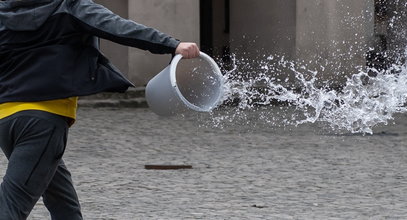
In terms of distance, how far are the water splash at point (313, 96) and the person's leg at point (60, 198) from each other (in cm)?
720

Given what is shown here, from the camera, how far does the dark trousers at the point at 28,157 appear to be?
4.92 meters

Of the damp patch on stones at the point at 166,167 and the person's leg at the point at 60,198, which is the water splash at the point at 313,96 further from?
the person's leg at the point at 60,198

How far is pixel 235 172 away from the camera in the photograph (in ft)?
31.7

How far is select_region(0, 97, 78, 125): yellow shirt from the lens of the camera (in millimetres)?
4941

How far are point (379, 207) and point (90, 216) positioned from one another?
1.99 m

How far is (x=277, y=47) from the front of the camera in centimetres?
1869

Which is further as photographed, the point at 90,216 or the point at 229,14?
the point at 229,14

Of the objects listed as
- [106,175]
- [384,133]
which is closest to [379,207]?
[106,175]

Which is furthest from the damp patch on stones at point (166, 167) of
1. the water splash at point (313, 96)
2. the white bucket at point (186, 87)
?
the white bucket at point (186, 87)

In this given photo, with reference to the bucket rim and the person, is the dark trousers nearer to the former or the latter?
the person

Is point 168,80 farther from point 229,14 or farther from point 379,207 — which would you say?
point 229,14

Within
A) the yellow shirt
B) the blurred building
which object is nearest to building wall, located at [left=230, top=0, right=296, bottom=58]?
the blurred building

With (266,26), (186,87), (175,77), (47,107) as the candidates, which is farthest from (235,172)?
(266,26)

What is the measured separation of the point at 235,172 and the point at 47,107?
4.84m
